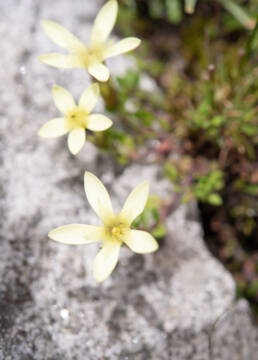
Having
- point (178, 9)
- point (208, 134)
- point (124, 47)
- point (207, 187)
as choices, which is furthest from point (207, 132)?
point (178, 9)

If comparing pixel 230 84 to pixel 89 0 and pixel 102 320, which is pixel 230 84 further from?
pixel 102 320

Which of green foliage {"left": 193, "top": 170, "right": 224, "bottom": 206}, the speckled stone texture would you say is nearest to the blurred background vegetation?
green foliage {"left": 193, "top": 170, "right": 224, "bottom": 206}

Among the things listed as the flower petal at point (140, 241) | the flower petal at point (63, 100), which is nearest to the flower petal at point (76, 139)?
the flower petal at point (63, 100)

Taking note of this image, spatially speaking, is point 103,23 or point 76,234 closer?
point 76,234

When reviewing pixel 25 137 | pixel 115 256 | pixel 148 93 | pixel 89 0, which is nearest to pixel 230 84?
pixel 148 93

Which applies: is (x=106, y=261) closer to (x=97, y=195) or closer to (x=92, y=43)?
(x=97, y=195)
